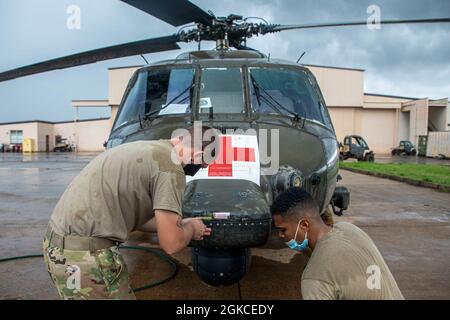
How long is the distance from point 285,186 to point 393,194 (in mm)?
8480

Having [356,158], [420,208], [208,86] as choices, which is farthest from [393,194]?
[356,158]

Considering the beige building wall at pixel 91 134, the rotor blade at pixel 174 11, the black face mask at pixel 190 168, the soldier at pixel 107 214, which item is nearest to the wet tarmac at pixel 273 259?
the soldier at pixel 107 214

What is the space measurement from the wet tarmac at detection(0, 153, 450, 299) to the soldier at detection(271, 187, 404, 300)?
179cm

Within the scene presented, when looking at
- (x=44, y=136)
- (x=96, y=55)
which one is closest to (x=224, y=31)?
(x=96, y=55)

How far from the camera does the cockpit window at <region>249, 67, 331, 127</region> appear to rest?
4.45 m

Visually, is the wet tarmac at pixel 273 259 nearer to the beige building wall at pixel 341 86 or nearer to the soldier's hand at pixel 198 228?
the soldier's hand at pixel 198 228

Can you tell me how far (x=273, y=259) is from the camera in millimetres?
4941

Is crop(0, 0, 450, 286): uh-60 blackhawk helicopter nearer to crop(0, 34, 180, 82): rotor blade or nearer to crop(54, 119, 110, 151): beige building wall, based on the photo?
crop(0, 34, 180, 82): rotor blade

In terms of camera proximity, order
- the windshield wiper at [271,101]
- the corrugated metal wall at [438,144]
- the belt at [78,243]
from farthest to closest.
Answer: the corrugated metal wall at [438,144] < the windshield wiper at [271,101] < the belt at [78,243]

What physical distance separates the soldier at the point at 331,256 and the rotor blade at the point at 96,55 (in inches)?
165

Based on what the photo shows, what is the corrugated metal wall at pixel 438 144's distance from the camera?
31855 millimetres

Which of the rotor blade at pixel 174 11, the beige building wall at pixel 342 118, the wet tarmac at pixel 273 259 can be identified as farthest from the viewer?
the beige building wall at pixel 342 118

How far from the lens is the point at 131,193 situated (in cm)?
243
